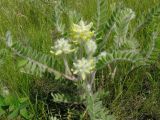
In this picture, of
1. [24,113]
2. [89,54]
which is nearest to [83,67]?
[89,54]

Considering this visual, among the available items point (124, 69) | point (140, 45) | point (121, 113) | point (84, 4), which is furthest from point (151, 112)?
point (84, 4)

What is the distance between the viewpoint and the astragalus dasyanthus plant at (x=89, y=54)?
1635 mm

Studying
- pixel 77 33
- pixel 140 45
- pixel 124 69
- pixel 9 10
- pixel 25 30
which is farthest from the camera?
pixel 9 10

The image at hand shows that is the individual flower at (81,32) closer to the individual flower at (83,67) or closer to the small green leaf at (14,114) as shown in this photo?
the individual flower at (83,67)

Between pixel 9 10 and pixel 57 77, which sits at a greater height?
pixel 9 10

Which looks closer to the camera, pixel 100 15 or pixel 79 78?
pixel 79 78

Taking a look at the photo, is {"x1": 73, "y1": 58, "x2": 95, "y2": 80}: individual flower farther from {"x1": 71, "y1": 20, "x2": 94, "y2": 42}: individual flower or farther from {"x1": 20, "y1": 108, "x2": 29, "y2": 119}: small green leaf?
{"x1": 20, "y1": 108, "x2": 29, "y2": 119}: small green leaf

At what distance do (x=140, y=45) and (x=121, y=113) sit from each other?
0.45 m

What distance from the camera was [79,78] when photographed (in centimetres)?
179

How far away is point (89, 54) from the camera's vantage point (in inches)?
66.3

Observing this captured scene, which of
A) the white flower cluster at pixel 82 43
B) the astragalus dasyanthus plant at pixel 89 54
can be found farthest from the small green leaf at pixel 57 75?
the white flower cluster at pixel 82 43

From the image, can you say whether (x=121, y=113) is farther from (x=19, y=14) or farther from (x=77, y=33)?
(x=19, y=14)

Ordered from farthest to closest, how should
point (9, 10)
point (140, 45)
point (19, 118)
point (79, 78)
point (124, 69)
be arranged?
point (9, 10)
point (140, 45)
point (124, 69)
point (19, 118)
point (79, 78)

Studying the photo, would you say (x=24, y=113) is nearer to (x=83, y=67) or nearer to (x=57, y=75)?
(x=57, y=75)
